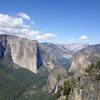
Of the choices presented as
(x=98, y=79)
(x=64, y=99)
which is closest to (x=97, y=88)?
(x=98, y=79)

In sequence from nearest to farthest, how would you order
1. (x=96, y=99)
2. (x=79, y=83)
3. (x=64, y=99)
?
(x=96, y=99)
(x=79, y=83)
(x=64, y=99)

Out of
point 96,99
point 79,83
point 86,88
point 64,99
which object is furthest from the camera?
point 64,99

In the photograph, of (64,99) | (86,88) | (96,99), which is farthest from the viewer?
(64,99)

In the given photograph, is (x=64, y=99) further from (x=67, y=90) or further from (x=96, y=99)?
(x=96, y=99)

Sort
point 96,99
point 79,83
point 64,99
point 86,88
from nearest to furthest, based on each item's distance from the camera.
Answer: point 96,99 → point 86,88 → point 79,83 → point 64,99

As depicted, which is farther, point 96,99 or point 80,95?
point 80,95

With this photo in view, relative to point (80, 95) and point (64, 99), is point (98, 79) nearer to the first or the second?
point (80, 95)

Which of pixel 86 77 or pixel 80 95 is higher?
pixel 86 77

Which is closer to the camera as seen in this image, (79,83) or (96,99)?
(96,99)

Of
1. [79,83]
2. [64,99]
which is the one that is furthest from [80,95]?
[64,99]

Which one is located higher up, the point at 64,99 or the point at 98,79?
the point at 98,79
